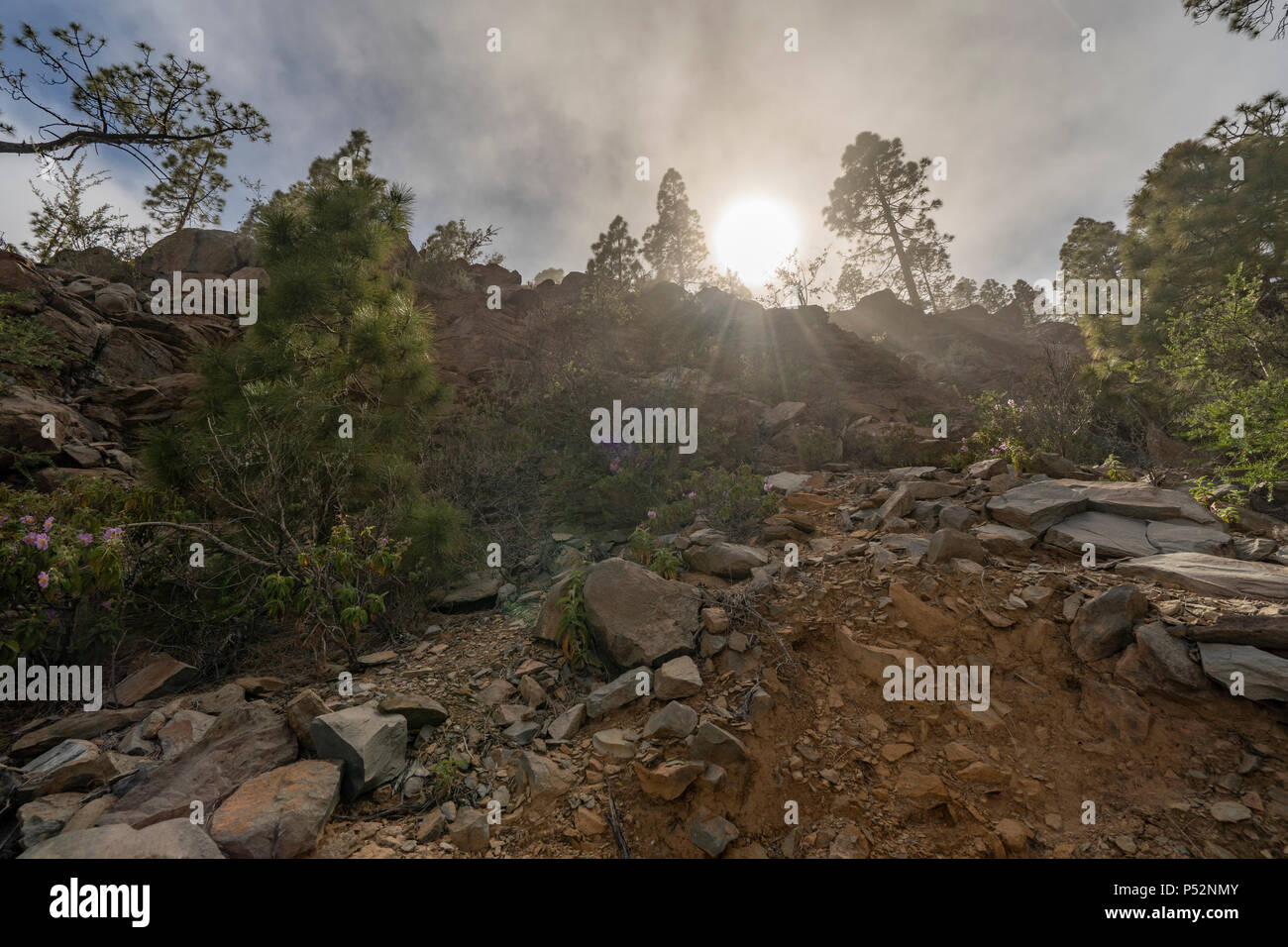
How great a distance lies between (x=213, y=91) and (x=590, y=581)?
36.8 feet

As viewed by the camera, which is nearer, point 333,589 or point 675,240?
point 333,589

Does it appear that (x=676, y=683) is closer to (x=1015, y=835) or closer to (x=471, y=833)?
(x=471, y=833)

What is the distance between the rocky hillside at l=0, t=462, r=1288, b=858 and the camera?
2389 millimetres

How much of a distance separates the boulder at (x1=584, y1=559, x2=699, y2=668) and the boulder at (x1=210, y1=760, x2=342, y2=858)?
1.95 meters

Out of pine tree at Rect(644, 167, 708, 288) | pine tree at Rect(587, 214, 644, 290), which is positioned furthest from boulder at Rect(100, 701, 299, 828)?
pine tree at Rect(644, 167, 708, 288)

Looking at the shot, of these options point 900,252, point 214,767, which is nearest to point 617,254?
point 900,252

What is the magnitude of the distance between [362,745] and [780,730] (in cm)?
267

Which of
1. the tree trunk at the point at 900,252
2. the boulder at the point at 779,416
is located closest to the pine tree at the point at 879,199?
the tree trunk at the point at 900,252

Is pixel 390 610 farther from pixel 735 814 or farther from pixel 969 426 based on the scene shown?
pixel 969 426

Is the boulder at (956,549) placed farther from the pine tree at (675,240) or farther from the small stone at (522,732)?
the pine tree at (675,240)

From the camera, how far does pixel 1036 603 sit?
3.38 meters

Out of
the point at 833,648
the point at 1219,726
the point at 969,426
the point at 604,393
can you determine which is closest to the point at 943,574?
the point at 833,648

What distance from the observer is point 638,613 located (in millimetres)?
3846
